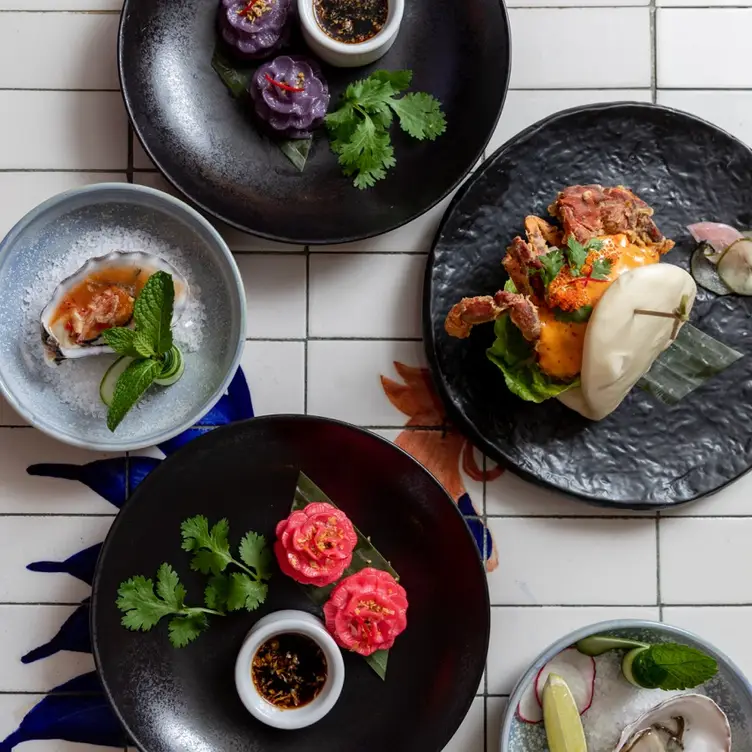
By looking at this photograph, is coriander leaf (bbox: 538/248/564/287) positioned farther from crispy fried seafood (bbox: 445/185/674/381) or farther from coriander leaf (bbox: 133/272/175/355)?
coriander leaf (bbox: 133/272/175/355)

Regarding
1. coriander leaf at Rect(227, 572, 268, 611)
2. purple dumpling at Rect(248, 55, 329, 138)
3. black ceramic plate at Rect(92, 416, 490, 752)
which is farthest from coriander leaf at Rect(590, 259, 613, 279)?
coriander leaf at Rect(227, 572, 268, 611)

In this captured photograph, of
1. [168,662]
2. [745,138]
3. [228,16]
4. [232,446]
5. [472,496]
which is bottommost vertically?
[168,662]

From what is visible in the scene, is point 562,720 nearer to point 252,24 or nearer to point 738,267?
point 738,267

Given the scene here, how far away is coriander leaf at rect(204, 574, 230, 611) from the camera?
4.48 ft

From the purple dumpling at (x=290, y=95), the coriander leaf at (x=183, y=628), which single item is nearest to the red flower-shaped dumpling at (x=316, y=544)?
the coriander leaf at (x=183, y=628)

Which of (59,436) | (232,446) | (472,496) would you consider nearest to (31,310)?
(59,436)

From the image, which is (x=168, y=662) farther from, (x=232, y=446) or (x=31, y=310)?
(x=31, y=310)

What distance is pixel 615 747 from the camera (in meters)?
1.40

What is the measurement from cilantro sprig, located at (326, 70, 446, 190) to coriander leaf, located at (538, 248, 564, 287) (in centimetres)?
28

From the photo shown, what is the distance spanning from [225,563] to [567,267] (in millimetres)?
706

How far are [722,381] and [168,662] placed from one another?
3.35 ft

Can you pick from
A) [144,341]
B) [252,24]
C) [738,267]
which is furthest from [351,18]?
[738,267]

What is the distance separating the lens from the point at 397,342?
1475 mm

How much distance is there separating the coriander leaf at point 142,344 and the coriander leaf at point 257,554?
0.34m
